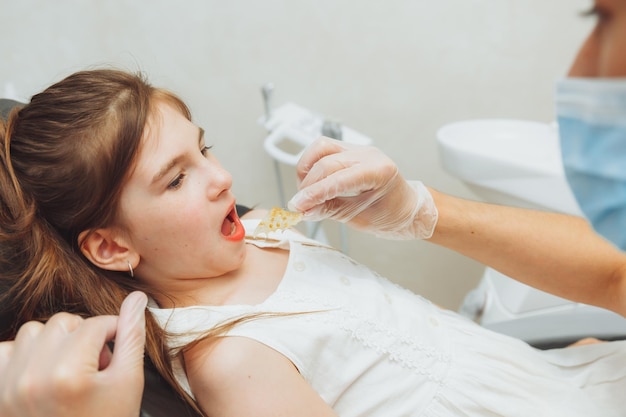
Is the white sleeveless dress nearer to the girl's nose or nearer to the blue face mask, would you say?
the girl's nose

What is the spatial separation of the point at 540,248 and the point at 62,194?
847 mm

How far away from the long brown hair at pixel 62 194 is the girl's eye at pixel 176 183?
7 centimetres

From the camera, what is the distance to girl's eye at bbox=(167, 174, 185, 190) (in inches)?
31.4

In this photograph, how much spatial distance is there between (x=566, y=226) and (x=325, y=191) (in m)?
0.48

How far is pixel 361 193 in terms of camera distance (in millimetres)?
898

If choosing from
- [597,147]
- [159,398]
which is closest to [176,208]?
[159,398]

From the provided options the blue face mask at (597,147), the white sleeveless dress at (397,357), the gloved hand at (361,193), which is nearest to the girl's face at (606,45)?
the blue face mask at (597,147)

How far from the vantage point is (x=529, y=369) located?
0.89 metres

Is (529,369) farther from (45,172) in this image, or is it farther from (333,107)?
(333,107)

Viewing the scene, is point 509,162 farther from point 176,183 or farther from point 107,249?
point 107,249

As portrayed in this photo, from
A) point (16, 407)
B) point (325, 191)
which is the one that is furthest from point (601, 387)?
point (16, 407)

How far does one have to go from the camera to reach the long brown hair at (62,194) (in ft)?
2.47

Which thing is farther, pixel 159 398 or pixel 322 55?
pixel 322 55

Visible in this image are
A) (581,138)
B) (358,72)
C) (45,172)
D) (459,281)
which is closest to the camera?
(581,138)
